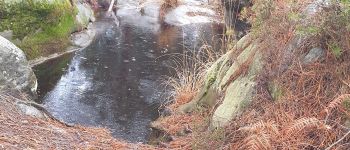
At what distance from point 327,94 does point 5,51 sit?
5.10m

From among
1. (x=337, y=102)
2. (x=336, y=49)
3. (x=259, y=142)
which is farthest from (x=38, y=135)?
(x=336, y=49)

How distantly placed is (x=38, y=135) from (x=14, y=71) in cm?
279

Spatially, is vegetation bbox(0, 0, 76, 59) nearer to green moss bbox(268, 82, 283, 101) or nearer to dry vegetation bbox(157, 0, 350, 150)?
dry vegetation bbox(157, 0, 350, 150)

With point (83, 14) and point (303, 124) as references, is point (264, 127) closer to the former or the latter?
point (303, 124)

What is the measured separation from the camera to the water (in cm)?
743

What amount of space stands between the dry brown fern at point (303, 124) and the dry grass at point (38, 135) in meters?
1.98

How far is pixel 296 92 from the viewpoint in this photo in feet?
15.5

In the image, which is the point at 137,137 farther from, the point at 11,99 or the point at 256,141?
the point at 256,141

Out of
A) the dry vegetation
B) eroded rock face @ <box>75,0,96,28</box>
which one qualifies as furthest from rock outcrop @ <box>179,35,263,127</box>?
eroded rock face @ <box>75,0,96,28</box>

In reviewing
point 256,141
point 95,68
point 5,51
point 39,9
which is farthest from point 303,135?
point 39,9

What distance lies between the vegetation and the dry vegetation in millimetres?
5825

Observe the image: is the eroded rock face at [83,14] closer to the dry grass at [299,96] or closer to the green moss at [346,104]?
the dry grass at [299,96]

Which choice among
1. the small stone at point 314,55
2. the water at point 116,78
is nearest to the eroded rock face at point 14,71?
the water at point 116,78

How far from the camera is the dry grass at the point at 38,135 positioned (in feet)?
15.1
